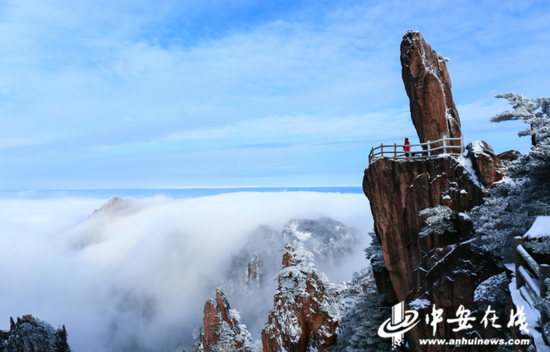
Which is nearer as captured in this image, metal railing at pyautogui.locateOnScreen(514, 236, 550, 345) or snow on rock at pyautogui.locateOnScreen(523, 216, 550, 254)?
metal railing at pyautogui.locateOnScreen(514, 236, 550, 345)

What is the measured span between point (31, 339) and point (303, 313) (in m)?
52.7

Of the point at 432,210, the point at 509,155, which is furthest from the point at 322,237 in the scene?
the point at 432,210

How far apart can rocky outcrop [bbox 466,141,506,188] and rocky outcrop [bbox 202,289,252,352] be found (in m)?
37.3

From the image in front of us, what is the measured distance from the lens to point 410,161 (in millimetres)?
21391

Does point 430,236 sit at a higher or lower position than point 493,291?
higher

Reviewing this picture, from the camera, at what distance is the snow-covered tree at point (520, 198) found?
14.0m

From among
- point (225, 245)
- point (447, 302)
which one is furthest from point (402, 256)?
point (225, 245)

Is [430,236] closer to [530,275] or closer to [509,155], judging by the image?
[509,155]

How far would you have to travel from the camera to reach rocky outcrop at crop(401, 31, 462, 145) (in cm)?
2438

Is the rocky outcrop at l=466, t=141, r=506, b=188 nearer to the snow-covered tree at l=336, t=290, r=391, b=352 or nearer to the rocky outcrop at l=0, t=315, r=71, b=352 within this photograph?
the snow-covered tree at l=336, t=290, r=391, b=352

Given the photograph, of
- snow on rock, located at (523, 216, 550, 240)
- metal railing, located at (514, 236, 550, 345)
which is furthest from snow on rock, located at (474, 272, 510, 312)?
snow on rock, located at (523, 216, 550, 240)

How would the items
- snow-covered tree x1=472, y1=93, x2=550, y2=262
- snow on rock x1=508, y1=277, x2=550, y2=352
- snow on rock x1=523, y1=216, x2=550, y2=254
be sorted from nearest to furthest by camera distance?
snow on rock x1=508, y1=277, x2=550, y2=352 → snow on rock x1=523, y1=216, x2=550, y2=254 → snow-covered tree x1=472, y1=93, x2=550, y2=262

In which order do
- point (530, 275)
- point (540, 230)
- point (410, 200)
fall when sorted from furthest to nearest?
point (410, 200), point (540, 230), point (530, 275)

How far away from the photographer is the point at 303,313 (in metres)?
29.6
